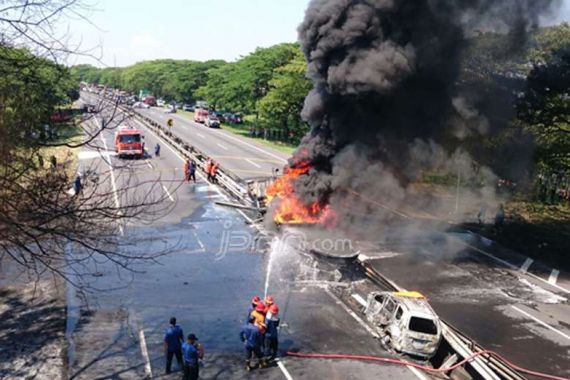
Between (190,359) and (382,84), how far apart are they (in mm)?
15253

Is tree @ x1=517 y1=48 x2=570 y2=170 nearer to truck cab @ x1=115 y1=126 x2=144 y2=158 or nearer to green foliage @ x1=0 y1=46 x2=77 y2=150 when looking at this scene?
green foliage @ x1=0 y1=46 x2=77 y2=150

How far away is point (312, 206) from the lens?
77.4 feet

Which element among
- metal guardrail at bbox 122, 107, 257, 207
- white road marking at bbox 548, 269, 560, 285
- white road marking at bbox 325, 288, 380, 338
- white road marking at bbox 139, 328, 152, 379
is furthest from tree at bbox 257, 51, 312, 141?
white road marking at bbox 139, 328, 152, 379

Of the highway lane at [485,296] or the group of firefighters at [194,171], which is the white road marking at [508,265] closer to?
the highway lane at [485,296]

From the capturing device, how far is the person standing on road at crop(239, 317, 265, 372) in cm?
1139

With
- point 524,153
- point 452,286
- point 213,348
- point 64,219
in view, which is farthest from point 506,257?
point 64,219

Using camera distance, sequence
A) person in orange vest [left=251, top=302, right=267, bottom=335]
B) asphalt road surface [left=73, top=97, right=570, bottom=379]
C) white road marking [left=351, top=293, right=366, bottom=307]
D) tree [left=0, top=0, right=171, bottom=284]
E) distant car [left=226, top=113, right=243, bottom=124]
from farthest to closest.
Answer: distant car [left=226, top=113, right=243, bottom=124] < white road marking [left=351, top=293, right=366, bottom=307] < asphalt road surface [left=73, top=97, right=570, bottom=379] < person in orange vest [left=251, top=302, right=267, bottom=335] < tree [left=0, top=0, right=171, bottom=284]

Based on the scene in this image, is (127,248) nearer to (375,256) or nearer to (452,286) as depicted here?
(375,256)

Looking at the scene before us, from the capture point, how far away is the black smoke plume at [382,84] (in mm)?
22562

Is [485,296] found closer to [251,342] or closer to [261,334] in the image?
[261,334]

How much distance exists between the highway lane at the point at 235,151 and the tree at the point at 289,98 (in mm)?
3593

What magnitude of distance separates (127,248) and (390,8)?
46.8 feet

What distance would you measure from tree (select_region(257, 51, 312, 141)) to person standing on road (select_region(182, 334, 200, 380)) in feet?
130

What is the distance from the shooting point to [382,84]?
22250 millimetres
